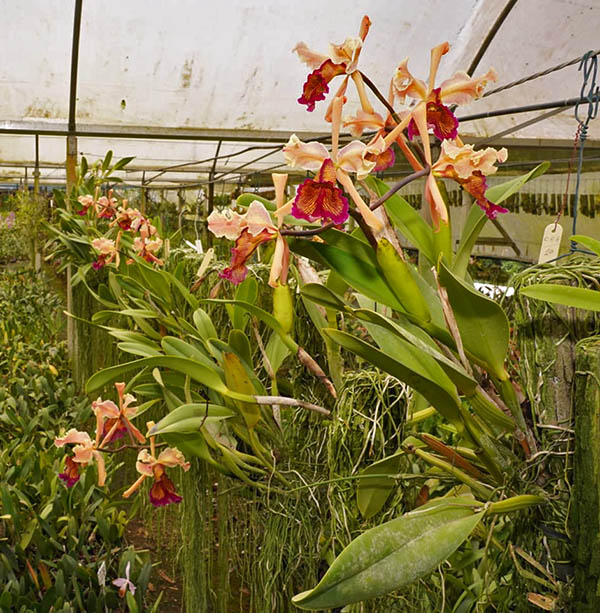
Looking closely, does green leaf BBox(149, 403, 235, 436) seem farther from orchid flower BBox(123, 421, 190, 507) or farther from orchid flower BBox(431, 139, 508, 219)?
orchid flower BBox(431, 139, 508, 219)

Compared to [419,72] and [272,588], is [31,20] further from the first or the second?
[272,588]

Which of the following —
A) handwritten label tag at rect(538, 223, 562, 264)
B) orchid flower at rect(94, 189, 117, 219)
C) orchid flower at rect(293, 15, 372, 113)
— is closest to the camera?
orchid flower at rect(293, 15, 372, 113)

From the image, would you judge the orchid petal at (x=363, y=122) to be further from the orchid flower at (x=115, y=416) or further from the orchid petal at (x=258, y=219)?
the orchid flower at (x=115, y=416)

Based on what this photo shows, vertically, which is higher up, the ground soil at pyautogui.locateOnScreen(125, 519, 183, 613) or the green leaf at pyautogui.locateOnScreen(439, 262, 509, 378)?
the green leaf at pyautogui.locateOnScreen(439, 262, 509, 378)

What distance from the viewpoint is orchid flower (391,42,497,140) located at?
0.62m

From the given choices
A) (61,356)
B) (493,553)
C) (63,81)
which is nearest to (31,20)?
(63,81)

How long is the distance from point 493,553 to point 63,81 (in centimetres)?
275

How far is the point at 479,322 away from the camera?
22.8 inches

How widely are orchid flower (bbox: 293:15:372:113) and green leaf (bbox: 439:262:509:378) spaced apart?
19cm

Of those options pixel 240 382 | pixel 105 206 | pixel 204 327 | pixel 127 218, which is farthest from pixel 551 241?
pixel 105 206

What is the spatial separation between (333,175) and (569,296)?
0.20 meters

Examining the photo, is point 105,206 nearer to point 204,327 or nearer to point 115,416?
point 204,327

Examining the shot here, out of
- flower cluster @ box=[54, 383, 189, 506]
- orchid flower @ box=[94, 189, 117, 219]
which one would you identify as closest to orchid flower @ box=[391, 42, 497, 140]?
flower cluster @ box=[54, 383, 189, 506]

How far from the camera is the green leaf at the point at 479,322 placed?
56 cm
